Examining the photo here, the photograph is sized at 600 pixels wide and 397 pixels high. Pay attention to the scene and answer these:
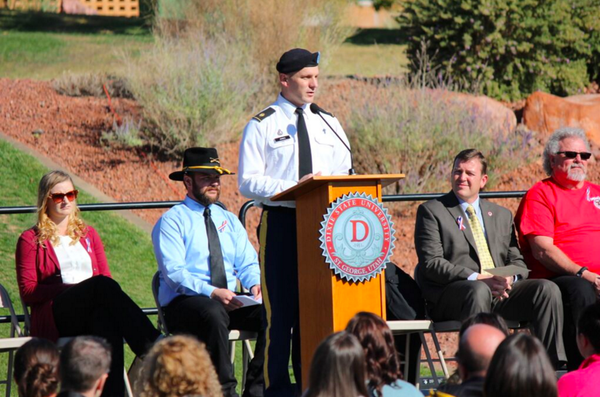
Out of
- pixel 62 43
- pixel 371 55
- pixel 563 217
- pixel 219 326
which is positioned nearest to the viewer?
pixel 219 326

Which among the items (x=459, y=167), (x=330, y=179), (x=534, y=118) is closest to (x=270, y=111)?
(x=330, y=179)

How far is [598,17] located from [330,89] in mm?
4534

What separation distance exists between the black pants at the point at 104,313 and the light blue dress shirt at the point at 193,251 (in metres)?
Answer: 0.40

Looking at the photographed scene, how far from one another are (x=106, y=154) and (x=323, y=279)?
8640 millimetres

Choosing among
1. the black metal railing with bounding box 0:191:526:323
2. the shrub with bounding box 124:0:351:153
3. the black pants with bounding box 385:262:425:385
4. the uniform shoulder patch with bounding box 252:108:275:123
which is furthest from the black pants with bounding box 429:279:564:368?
the shrub with bounding box 124:0:351:153

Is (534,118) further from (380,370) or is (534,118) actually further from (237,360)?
(380,370)

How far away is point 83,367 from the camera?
396cm

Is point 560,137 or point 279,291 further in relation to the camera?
point 560,137

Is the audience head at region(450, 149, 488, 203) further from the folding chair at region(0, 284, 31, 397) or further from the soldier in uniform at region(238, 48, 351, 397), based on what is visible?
the folding chair at region(0, 284, 31, 397)

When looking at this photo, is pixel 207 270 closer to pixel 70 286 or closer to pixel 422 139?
pixel 70 286

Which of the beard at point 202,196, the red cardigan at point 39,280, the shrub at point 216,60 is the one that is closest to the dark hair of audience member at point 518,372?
the red cardigan at point 39,280

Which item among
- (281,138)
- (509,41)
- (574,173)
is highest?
(509,41)

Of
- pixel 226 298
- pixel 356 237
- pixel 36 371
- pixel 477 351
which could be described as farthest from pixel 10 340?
pixel 477 351

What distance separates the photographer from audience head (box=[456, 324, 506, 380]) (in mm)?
3855
